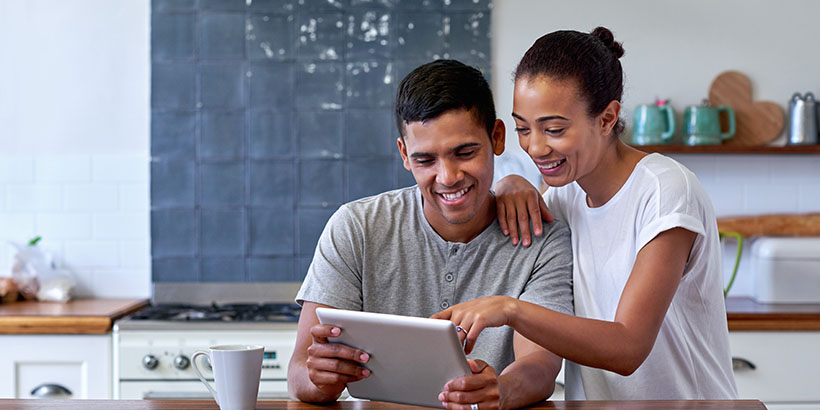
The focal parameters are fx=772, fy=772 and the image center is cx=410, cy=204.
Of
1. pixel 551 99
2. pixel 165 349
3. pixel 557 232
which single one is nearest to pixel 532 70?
pixel 551 99

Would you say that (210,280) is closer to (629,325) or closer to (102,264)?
(102,264)

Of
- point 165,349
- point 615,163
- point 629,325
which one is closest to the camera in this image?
point 629,325

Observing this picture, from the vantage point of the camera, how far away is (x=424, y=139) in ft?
4.98

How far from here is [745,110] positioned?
10.3 ft

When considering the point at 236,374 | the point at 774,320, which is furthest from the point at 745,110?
the point at 236,374

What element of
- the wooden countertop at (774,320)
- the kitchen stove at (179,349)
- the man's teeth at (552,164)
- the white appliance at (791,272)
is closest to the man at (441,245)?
the man's teeth at (552,164)

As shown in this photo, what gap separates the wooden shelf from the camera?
3018 millimetres

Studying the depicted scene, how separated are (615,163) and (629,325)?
0.40 metres

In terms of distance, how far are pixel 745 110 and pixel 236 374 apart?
102 inches

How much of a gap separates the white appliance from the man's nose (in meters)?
1.94

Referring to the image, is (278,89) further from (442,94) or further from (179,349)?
(442,94)

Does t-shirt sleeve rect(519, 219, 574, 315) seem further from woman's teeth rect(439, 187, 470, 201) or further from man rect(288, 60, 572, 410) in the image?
woman's teeth rect(439, 187, 470, 201)

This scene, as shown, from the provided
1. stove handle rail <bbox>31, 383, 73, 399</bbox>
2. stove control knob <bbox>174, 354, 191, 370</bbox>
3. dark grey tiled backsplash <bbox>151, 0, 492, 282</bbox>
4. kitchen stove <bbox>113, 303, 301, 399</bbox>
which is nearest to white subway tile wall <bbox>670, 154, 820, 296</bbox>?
dark grey tiled backsplash <bbox>151, 0, 492, 282</bbox>

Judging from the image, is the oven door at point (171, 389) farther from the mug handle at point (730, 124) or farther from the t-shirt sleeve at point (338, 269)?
the mug handle at point (730, 124)
